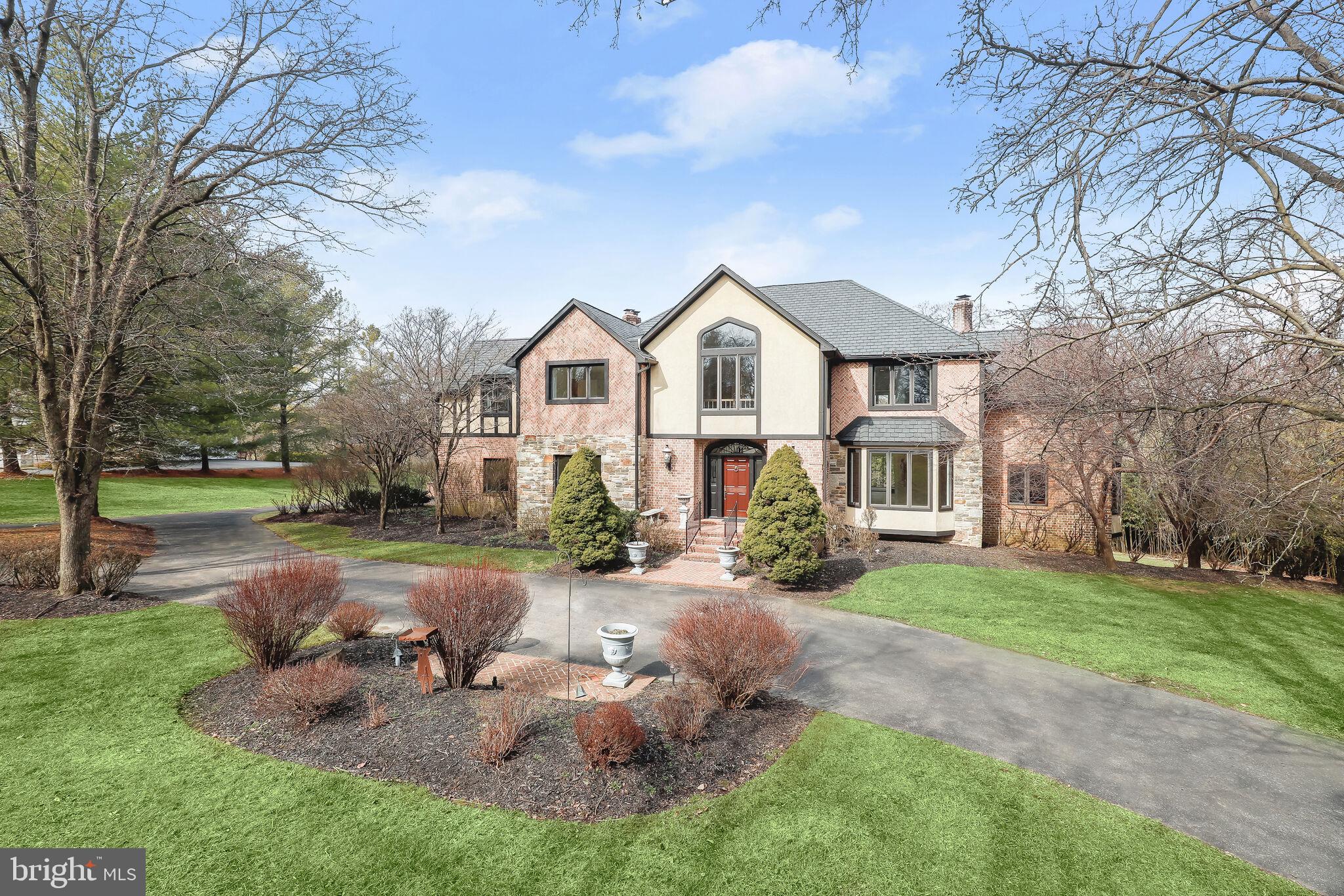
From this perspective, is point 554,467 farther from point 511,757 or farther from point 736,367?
point 511,757

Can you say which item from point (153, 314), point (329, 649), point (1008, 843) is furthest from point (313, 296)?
point (1008, 843)

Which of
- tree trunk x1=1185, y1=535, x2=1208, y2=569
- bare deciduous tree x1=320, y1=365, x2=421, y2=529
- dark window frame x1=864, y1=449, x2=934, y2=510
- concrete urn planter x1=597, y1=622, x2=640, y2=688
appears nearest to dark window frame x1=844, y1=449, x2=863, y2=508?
dark window frame x1=864, y1=449, x2=934, y2=510

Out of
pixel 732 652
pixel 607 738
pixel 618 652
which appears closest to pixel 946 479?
pixel 732 652

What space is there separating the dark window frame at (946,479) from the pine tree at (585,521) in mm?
9750

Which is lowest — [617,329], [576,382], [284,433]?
[284,433]

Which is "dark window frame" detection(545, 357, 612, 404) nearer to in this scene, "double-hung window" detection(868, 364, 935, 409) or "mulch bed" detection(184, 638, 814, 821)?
"double-hung window" detection(868, 364, 935, 409)

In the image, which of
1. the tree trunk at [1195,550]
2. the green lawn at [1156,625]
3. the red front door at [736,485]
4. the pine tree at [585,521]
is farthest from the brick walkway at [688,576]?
the tree trunk at [1195,550]

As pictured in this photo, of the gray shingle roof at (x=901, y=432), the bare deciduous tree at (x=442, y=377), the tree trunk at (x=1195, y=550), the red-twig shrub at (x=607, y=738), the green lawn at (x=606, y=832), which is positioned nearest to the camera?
the green lawn at (x=606, y=832)

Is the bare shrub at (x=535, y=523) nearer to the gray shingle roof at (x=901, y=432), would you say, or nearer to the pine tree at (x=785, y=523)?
the pine tree at (x=785, y=523)

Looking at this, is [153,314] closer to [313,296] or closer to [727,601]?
[727,601]

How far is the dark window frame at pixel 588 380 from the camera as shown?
58.0 feet

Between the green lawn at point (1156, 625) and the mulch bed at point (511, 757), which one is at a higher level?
the mulch bed at point (511, 757)

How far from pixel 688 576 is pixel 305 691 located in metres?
8.97

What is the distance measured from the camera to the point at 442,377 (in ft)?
64.2
